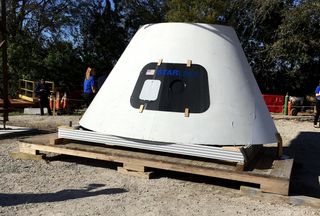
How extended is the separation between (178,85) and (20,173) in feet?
8.24

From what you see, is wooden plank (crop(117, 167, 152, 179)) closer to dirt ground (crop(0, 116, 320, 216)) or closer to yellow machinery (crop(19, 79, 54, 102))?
dirt ground (crop(0, 116, 320, 216))

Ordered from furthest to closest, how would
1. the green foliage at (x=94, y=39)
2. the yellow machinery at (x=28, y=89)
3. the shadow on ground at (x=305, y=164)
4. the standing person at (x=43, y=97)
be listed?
the green foliage at (x=94, y=39) → the yellow machinery at (x=28, y=89) → the standing person at (x=43, y=97) → the shadow on ground at (x=305, y=164)

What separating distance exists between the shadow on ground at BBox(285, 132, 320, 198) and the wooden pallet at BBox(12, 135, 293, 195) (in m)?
0.45

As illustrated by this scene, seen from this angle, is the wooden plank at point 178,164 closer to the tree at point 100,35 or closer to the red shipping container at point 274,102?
the red shipping container at point 274,102

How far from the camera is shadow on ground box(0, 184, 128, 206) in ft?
15.5

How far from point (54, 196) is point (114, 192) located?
70cm

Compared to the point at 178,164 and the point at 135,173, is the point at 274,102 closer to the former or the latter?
the point at 135,173

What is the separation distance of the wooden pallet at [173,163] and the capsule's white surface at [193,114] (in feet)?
0.91

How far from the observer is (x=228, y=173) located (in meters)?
5.16

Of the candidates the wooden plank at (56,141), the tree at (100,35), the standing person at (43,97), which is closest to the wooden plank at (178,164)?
the wooden plank at (56,141)

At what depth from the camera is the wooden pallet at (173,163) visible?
5.03m

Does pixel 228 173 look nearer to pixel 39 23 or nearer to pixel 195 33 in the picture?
pixel 195 33

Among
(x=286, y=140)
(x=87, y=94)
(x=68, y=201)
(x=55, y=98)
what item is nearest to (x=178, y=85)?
(x=68, y=201)

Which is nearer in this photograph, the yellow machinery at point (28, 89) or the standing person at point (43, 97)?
the standing person at point (43, 97)
